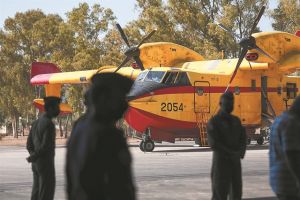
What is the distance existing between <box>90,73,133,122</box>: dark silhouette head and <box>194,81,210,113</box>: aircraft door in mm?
21946

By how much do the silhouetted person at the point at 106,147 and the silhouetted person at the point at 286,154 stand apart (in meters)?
1.94

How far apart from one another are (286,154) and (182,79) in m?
20.2

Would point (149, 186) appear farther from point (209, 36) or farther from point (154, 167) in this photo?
point (209, 36)

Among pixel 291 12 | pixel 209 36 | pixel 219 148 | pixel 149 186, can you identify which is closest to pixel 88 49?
pixel 209 36

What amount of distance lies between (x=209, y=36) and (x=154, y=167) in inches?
1578

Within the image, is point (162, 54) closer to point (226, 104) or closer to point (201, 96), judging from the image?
point (201, 96)

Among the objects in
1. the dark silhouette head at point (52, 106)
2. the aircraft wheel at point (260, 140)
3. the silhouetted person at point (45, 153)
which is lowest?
the aircraft wheel at point (260, 140)

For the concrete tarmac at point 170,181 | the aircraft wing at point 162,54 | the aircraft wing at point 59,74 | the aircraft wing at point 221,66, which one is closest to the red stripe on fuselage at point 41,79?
the aircraft wing at point 59,74

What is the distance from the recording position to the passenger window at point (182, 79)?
25.2m

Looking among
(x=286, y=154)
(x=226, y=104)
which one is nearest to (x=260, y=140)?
(x=226, y=104)

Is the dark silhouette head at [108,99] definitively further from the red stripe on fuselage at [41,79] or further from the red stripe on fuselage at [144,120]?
the red stripe on fuselage at [41,79]

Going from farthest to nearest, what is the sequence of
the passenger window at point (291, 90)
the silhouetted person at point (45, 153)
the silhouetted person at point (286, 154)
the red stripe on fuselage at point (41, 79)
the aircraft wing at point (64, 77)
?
the red stripe on fuselage at point (41, 79) < the aircraft wing at point (64, 77) < the passenger window at point (291, 90) < the silhouetted person at point (45, 153) < the silhouetted person at point (286, 154)

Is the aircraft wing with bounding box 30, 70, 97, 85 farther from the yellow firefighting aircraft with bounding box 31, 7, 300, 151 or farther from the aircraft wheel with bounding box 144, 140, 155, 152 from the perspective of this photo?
the aircraft wheel with bounding box 144, 140, 155, 152

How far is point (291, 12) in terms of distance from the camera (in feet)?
199
